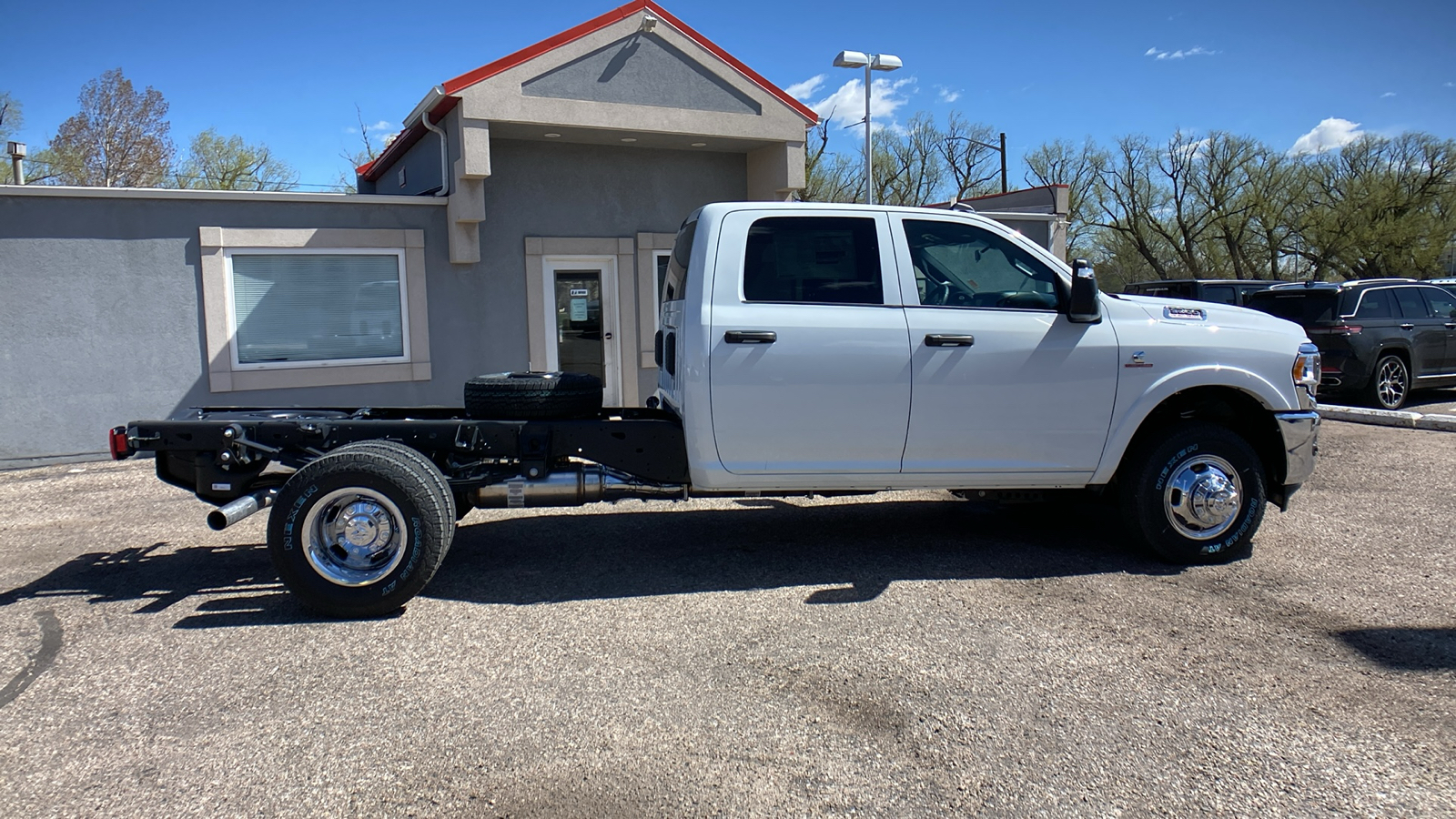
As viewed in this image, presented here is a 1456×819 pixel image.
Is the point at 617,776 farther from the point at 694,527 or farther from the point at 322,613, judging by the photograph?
the point at 694,527

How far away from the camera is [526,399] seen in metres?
5.60

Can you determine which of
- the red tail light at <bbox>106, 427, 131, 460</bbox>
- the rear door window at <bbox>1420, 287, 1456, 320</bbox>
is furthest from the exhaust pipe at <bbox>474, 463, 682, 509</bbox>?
the rear door window at <bbox>1420, 287, 1456, 320</bbox>

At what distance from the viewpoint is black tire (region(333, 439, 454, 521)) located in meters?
5.03

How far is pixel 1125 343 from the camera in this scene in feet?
18.0

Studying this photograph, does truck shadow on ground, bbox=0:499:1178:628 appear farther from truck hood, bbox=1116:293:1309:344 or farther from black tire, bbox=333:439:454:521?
truck hood, bbox=1116:293:1309:344

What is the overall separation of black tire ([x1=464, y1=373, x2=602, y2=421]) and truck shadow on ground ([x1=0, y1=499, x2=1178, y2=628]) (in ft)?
3.10

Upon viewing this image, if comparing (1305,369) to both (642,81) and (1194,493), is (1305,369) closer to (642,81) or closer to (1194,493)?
(1194,493)

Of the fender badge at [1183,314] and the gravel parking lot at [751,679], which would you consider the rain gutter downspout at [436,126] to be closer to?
the gravel parking lot at [751,679]

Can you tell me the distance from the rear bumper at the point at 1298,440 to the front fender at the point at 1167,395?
0.08 m

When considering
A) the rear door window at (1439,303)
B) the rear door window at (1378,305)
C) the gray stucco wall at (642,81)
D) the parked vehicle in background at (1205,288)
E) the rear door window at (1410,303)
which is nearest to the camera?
the gray stucco wall at (642,81)

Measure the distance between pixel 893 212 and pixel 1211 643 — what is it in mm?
2802

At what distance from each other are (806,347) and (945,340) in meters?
0.78

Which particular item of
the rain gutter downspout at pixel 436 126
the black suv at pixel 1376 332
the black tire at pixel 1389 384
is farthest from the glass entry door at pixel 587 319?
the black tire at pixel 1389 384

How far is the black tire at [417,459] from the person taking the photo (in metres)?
5.03
